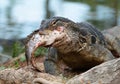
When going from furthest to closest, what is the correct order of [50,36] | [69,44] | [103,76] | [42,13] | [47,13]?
[42,13], [47,13], [69,44], [50,36], [103,76]

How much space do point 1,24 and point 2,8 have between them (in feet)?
12.7

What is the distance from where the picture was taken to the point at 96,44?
660 cm

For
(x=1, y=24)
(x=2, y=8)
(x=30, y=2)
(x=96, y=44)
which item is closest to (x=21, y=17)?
(x=1, y=24)

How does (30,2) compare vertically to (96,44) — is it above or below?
below

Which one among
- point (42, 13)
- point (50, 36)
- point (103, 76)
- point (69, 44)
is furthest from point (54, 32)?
point (42, 13)

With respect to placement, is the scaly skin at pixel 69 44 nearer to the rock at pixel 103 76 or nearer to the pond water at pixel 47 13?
the rock at pixel 103 76

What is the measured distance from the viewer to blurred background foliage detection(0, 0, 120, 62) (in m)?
16.9

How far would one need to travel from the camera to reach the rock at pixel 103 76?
5047 mm

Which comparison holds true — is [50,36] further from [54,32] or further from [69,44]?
[69,44]

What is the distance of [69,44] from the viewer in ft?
19.5

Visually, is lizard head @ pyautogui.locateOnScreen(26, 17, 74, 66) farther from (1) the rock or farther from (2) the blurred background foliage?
(2) the blurred background foliage

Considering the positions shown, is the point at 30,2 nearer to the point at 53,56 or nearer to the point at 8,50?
the point at 8,50

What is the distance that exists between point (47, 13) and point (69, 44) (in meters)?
14.6

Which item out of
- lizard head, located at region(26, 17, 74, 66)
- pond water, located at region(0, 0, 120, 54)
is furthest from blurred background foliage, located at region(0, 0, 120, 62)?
lizard head, located at region(26, 17, 74, 66)
